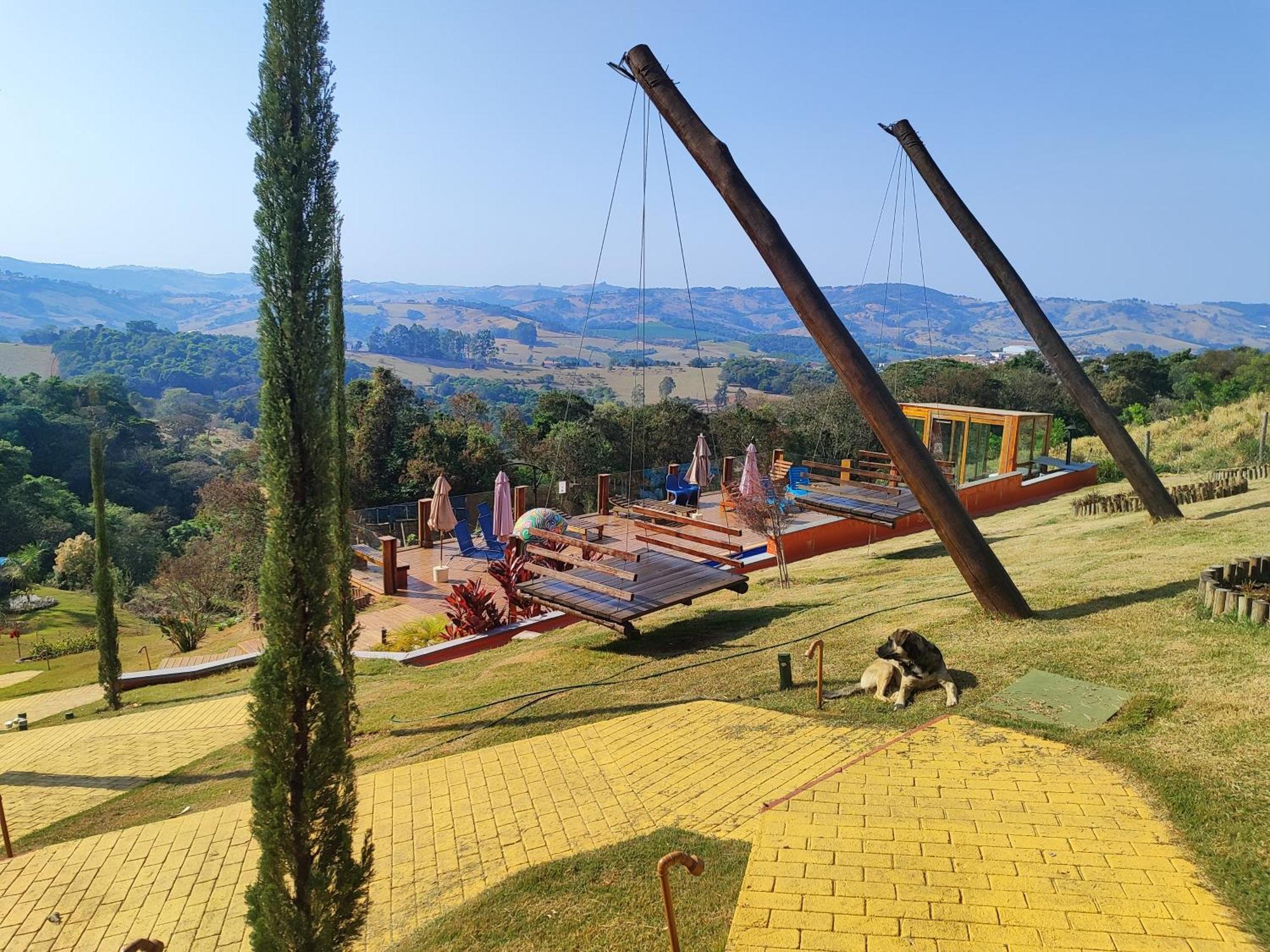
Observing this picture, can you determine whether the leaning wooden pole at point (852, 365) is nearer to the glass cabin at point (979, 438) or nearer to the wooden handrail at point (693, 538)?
the wooden handrail at point (693, 538)

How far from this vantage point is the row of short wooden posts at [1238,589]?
22.4ft

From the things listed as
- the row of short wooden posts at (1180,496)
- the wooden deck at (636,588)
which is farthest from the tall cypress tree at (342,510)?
the row of short wooden posts at (1180,496)

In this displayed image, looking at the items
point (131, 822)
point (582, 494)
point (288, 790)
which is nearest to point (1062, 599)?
point (288, 790)

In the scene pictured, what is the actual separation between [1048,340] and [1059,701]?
7.44 metres

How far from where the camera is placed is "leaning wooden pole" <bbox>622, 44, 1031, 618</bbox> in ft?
25.9

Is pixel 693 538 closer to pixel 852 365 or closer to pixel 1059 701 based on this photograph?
pixel 852 365

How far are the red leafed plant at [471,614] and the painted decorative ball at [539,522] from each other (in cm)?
221

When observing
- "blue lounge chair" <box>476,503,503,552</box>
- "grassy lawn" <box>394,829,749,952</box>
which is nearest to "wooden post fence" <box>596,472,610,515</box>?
"blue lounge chair" <box>476,503,503,552</box>

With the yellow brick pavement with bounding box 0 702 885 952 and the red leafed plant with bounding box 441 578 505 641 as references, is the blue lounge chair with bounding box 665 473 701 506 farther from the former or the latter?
the yellow brick pavement with bounding box 0 702 885 952

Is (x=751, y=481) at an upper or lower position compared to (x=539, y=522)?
upper

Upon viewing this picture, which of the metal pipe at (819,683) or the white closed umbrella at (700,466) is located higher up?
the metal pipe at (819,683)

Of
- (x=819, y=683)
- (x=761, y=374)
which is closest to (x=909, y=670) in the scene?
(x=819, y=683)

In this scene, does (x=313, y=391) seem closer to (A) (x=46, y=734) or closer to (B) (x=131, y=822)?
(B) (x=131, y=822)

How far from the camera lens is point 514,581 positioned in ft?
42.1
